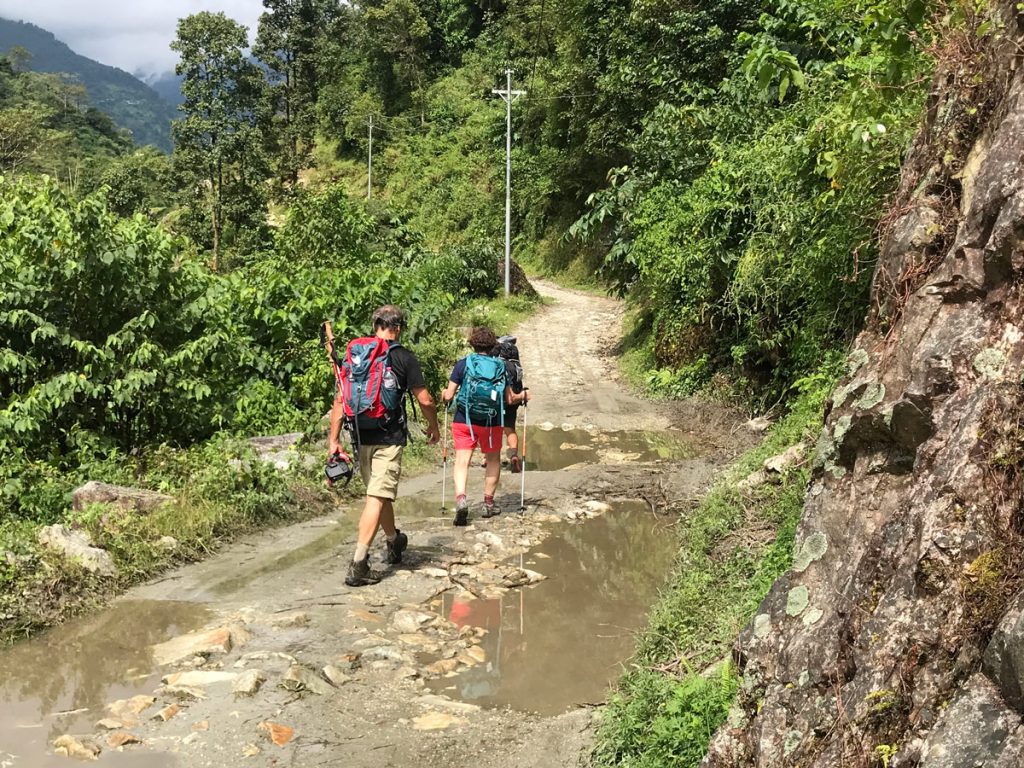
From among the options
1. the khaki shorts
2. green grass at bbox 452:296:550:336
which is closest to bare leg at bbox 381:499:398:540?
the khaki shorts

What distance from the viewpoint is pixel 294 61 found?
5747 centimetres

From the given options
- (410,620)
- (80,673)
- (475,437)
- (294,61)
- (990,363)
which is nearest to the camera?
(990,363)

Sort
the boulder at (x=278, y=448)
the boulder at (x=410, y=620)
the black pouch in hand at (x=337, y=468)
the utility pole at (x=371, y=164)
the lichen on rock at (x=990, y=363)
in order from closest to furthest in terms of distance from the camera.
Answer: the lichen on rock at (x=990, y=363)
the boulder at (x=410, y=620)
the black pouch in hand at (x=337, y=468)
the boulder at (x=278, y=448)
the utility pole at (x=371, y=164)

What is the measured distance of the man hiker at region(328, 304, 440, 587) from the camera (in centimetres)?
618

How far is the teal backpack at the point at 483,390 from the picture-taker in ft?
25.0

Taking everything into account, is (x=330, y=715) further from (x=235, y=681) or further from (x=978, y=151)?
(x=978, y=151)

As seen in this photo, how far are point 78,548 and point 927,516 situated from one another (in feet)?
18.9

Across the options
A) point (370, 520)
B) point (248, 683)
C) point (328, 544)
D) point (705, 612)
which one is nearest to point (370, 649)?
point (248, 683)

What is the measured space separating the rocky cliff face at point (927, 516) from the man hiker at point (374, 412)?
320cm

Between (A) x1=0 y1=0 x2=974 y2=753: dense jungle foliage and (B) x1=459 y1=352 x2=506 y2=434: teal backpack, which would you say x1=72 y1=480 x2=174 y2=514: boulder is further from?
(B) x1=459 y1=352 x2=506 y2=434: teal backpack

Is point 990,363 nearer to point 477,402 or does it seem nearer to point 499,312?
point 477,402

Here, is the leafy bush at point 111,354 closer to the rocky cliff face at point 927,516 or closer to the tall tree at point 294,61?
the rocky cliff face at point 927,516

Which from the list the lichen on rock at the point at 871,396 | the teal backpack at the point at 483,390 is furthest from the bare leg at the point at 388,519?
the lichen on rock at the point at 871,396

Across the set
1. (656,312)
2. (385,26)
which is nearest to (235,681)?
(656,312)
